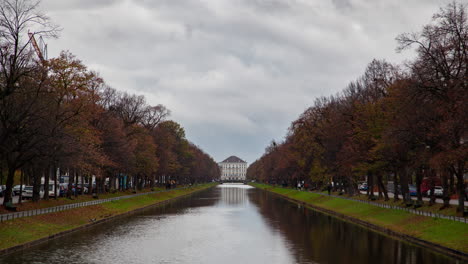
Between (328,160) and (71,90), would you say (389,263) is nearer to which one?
(71,90)

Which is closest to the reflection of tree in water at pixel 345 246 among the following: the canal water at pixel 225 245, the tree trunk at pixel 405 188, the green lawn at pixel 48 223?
the canal water at pixel 225 245

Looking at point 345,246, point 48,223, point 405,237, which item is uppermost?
point 48,223

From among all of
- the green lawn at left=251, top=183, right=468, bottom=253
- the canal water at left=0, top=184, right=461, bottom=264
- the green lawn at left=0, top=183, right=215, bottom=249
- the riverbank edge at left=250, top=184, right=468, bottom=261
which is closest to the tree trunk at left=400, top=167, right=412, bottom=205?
the green lawn at left=251, top=183, right=468, bottom=253

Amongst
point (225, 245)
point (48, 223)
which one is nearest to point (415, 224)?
point (225, 245)

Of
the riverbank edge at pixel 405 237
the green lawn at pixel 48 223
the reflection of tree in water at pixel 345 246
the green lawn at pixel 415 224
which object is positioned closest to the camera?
the reflection of tree in water at pixel 345 246

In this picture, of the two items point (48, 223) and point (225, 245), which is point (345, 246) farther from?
point (48, 223)

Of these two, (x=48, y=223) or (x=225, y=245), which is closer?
(x=225, y=245)

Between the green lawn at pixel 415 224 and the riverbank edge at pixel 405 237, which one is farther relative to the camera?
the green lawn at pixel 415 224

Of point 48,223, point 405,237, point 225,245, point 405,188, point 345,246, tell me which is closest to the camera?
point 345,246

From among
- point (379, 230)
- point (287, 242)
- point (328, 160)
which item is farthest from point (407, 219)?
point (328, 160)

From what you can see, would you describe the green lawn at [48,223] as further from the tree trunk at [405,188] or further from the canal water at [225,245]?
the tree trunk at [405,188]

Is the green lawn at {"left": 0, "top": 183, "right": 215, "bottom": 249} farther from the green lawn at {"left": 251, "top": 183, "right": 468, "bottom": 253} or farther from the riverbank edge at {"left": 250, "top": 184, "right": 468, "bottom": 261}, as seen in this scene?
the green lawn at {"left": 251, "top": 183, "right": 468, "bottom": 253}

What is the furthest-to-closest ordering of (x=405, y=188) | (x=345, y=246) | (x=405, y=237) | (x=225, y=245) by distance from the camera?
1. (x=405, y=188)
2. (x=405, y=237)
3. (x=225, y=245)
4. (x=345, y=246)

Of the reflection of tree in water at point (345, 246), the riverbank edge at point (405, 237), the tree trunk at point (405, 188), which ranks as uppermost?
the tree trunk at point (405, 188)
